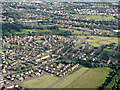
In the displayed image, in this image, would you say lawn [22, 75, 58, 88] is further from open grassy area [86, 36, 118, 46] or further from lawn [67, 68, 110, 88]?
open grassy area [86, 36, 118, 46]

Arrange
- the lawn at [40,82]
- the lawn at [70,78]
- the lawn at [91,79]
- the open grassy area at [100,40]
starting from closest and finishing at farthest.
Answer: the lawn at [40,82]
the lawn at [70,78]
the lawn at [91,79]
the open grassy area at [100,40]

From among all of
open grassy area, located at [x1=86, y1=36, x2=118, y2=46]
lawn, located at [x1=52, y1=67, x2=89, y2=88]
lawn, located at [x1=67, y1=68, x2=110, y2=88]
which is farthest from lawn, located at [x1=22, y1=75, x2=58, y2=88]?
open grassy area, located at [x1=86, y1=36, x2=118, y2=46]

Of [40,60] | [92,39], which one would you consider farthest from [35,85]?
[92,39]

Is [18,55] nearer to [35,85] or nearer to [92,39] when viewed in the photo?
[35,85]

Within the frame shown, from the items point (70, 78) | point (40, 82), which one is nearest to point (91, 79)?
point (70, 78)

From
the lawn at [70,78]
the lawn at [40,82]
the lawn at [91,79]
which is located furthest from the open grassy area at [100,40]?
the lawn at [40,82]

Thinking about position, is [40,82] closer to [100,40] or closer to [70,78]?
[70,78]

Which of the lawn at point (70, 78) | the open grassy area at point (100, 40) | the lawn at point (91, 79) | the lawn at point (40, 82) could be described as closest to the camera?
the lawn at point (40, 82)

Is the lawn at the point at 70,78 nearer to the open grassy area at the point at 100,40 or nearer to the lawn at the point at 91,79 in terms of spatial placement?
the lawn at the point at 91,79
